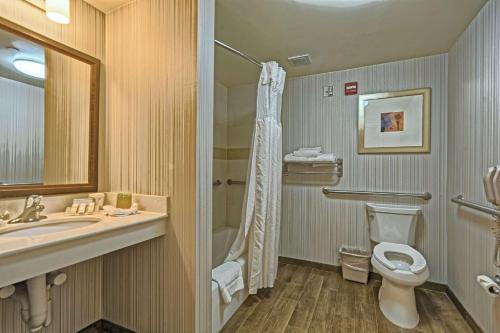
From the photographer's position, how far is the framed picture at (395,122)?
2176 mm

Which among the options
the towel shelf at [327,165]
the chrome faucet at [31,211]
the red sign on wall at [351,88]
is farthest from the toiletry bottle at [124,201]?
the red sign on wall at [351,88]

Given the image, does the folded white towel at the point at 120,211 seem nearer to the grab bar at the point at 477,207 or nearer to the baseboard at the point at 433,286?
the baseboard at the point at 433,286

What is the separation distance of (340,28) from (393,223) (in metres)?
1.77

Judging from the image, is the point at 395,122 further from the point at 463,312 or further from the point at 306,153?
the point at 463,312

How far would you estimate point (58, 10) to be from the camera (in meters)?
1.27

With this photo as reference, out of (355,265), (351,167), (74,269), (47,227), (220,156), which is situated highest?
(220,156)

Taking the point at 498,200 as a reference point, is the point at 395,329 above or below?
below

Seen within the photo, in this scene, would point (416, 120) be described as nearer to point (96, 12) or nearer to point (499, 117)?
point (499, 117)

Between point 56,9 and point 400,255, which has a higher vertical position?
point 56,9

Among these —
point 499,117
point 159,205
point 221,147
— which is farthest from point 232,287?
point 499,117

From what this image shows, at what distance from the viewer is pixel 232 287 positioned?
1.69 metres

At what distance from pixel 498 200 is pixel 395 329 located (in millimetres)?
1093

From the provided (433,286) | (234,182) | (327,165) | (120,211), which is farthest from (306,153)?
(120,211)

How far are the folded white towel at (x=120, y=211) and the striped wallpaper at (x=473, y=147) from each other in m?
2.06
